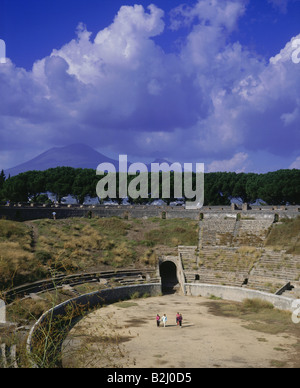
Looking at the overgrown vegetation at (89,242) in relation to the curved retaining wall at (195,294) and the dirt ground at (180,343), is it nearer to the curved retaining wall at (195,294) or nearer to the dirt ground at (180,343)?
the curved retaining wall at (195,294)

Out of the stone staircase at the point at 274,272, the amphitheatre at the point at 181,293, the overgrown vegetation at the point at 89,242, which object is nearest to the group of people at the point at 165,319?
the amphitheatre at the point at 181,293

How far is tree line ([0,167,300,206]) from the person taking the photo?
72.7 m

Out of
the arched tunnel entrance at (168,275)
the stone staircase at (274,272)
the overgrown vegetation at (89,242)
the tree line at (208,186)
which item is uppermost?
the tree line at (208,186)

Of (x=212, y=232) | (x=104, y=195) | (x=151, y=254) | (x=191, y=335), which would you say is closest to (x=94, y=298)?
(x=191, y=335)

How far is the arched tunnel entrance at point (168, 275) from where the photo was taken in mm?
41812

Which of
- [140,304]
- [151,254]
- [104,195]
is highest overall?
[104,195]

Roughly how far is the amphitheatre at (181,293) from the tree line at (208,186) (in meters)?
16.1

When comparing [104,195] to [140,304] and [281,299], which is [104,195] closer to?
[140,304]

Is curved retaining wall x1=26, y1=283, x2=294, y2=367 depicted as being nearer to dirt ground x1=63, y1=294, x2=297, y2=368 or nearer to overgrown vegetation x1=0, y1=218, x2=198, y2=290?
dirt ground x1=63, y1=294, x2=297, y2=368

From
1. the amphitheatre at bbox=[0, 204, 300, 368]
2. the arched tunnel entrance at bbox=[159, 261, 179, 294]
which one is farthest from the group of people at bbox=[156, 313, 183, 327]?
the arched tunnel entrance at bbox=[159, 261, 179, 294]

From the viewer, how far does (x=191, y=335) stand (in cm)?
2439

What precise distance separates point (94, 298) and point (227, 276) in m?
15.3

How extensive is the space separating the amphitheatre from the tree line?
16142mm

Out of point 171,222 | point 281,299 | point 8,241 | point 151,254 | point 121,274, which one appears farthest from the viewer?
point 171,222
